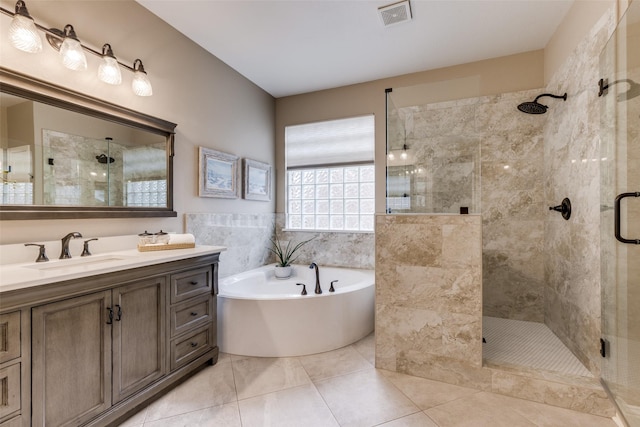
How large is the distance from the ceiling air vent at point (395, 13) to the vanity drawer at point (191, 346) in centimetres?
274

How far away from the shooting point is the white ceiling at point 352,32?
216 cm

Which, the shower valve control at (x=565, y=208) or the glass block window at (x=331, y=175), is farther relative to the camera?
the glass block window at (x=331, y=175)

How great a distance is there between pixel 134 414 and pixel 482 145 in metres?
3.51

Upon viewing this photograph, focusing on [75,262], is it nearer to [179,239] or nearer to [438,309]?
[179,239]

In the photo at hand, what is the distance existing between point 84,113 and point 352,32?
212 centimetres

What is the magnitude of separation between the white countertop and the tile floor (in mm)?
865

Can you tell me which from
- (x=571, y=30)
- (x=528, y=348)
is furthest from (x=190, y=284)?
(x=571, y=30)

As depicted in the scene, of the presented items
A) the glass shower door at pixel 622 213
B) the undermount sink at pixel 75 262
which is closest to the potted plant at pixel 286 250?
the undermount sink at pixel 75 262

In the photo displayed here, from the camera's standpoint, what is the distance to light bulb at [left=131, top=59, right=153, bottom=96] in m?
2.00

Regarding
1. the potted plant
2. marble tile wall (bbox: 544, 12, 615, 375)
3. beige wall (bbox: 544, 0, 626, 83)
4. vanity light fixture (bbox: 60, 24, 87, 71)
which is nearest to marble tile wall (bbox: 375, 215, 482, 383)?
marble tile wall (bbox: 544, 12, 615, 375)

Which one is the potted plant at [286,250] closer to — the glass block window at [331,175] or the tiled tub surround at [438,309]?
the glass block window at [331,175]

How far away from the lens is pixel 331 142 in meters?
3.58

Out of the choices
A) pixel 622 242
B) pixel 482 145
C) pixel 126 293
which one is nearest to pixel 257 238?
pixel 126 293

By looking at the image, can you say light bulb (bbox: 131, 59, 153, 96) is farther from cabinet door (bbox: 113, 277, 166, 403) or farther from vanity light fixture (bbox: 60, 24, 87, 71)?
cabinet door (bbox: 113, 277, 166, 403)
